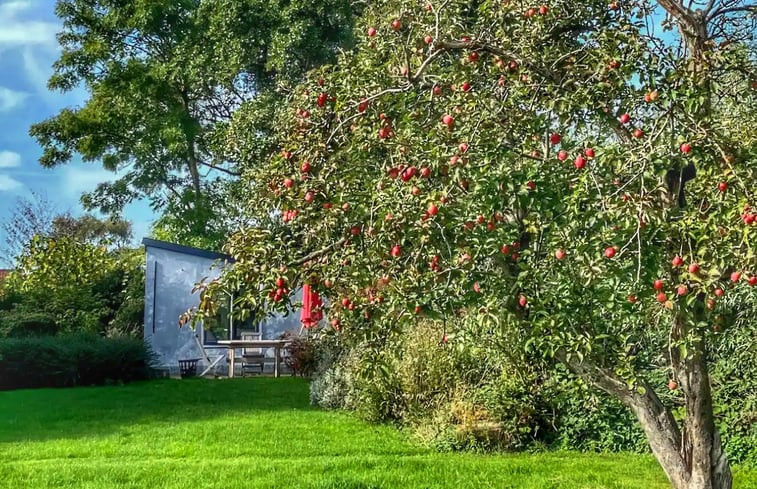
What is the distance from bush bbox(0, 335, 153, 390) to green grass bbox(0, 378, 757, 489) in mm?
2727

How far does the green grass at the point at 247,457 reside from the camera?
5.64 meters

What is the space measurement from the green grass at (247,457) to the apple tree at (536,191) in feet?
6.48

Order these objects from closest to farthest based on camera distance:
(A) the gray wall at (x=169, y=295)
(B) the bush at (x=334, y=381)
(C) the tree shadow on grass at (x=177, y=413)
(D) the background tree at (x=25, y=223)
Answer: (C) the tree shadow on grass at (x=177, y=413)
(B) the bush at (x=334, y=381)
(A) the gray wall at (x=169, y=295)
(D) the background tree at (x=25, y=223)

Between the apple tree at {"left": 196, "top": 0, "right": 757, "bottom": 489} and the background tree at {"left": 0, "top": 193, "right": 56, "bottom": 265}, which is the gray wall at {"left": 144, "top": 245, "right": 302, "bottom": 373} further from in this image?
the apple tree at {"left": 196, "top": 0, "right": 757, "bottom": 489}

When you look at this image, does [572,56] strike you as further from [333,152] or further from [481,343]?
[481,343]

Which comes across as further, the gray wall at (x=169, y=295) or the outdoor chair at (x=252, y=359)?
the gray wall at (x=169, y=295)

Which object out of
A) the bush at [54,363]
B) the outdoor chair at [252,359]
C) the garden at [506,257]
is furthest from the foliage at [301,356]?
the garden at [506,257]

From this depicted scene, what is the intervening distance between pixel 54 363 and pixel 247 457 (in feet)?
25.0

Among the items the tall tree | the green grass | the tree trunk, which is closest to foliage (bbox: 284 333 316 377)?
the green grass

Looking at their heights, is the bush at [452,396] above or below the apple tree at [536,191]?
below

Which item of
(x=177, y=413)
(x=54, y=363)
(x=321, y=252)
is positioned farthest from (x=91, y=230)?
(x=321, y=252)

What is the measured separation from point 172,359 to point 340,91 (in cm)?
1309

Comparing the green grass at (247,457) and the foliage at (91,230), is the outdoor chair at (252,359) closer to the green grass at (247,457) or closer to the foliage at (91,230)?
the green grass at (247,457)

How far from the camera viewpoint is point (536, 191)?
317 centimetres
